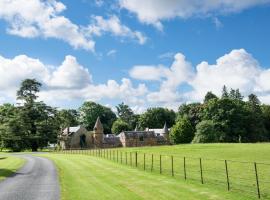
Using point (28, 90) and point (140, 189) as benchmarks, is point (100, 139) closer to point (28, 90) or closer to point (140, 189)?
point (28, 90)

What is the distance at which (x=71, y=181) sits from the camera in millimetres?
27500

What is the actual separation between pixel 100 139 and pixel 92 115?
131ft

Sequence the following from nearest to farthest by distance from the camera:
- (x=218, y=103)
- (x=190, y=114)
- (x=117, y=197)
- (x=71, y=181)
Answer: (x=117, y=197) → (x=71, y=181) → (x=218, y=103) → (x=190, y=114)

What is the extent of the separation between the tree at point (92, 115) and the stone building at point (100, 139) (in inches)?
1346

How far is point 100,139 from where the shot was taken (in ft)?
445

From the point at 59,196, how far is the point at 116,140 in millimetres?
119632

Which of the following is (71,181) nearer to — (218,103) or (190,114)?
(218,103)

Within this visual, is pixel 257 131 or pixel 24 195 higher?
pixel 257 131

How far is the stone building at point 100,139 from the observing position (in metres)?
129

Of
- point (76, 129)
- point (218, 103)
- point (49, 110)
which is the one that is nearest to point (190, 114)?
point (218, 103)

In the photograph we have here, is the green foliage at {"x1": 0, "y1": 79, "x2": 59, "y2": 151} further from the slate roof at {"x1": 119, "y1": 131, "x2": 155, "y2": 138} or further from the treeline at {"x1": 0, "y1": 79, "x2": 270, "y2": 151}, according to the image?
the slate roof at {"x1": 119, "y1": 131, "x2": 155, "y2": 138}

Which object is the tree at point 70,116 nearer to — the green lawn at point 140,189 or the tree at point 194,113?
the tree at point 194,113

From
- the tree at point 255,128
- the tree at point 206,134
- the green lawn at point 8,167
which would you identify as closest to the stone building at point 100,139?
the tree at point 206,134

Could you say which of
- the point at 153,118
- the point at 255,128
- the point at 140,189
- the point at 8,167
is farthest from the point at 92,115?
the point at 140,189
